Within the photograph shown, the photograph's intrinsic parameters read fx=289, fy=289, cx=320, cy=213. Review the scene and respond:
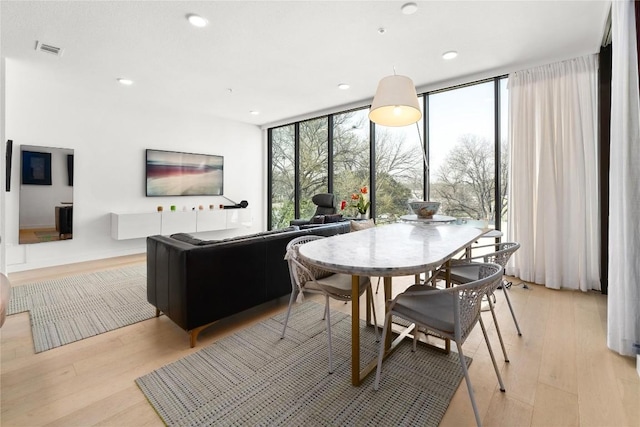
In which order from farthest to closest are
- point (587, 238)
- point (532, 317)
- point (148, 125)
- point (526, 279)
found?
1. point (148, 125)
2. point (526, 279)
3. point (587, 238)
4. point (532, 317)

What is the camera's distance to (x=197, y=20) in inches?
100

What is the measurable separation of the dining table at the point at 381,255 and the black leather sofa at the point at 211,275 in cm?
83

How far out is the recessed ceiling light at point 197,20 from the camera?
8.20ft

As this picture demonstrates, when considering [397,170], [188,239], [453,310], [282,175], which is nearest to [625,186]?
[453,310]

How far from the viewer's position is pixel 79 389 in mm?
1627

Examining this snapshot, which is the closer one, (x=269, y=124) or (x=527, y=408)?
(x=527, y=408)

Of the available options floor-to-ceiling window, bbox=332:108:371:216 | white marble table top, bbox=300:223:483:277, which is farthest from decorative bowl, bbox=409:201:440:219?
floor-to-ceiling window, bbox=332:108:371:216

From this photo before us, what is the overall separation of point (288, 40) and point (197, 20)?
84 centimetres

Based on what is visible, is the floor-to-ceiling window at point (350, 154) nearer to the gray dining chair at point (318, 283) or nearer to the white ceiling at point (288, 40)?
the white ceiling at point (288, 40)

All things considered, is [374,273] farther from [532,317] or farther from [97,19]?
[97,19]

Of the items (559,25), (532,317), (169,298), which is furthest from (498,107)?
(169,298)

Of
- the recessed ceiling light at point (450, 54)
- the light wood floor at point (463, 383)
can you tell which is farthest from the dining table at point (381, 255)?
the recessed ceiling light at point (450, 54)

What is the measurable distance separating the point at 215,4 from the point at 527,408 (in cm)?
341

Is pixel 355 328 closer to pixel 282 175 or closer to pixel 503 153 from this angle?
pixel 503 153
